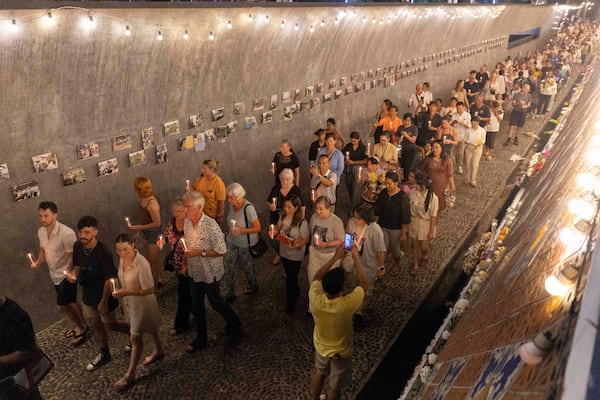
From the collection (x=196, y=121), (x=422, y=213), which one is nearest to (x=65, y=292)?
(x=196, y=121)

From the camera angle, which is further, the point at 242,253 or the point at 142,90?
the point at 142,90

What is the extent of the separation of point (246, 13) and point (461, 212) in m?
5.48

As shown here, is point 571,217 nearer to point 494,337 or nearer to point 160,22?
point 494,337

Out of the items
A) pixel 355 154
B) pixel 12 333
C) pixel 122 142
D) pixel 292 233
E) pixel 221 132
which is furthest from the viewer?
pixel 355 154

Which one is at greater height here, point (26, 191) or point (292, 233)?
point (26, 191)

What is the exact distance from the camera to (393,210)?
22.1 feet

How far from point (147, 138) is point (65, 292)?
8.00 feet

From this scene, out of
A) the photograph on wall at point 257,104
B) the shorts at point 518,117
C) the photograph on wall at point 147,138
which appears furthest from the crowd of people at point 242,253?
the shorts at point 518,117

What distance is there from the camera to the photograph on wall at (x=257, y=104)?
904 centimetres

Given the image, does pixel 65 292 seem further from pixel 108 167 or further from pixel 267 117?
pixel 267 117

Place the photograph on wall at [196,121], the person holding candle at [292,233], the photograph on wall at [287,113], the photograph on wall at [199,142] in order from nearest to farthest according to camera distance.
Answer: the person holding candle at [292,233] < the photograph on wall at [196,121] < the photograph on wall at [199,142] < the photograph on wall at [287,113]

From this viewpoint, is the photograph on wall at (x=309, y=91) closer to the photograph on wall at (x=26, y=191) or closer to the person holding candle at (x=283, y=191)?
the person holding candle at (x=283, y=191)

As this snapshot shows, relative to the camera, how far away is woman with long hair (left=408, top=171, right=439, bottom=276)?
275 inches

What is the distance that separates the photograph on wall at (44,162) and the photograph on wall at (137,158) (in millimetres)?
1107
